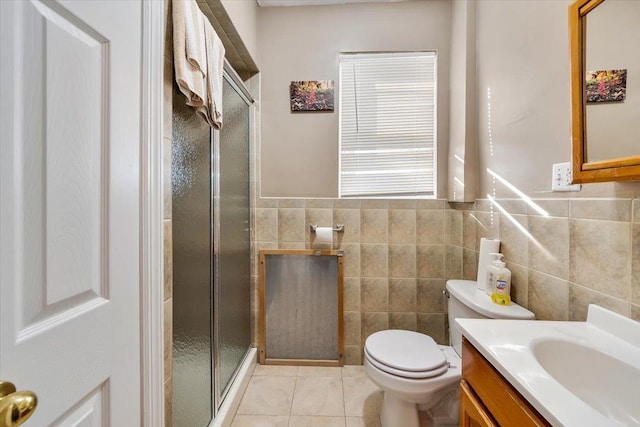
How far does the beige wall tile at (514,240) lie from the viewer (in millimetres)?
1290

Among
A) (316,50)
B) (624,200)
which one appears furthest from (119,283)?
(316,50)

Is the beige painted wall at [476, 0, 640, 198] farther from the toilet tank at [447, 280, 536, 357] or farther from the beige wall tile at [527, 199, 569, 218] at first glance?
the toilet tank at [447, 280, 536, 357]

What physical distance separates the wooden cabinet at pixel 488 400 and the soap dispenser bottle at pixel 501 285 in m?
0.49

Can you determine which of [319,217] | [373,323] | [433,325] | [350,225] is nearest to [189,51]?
[319,217]

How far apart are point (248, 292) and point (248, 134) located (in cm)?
111

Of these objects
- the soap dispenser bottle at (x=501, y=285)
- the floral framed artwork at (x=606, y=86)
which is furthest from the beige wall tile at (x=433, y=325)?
the floral framed artwork at (x=606, y=86)

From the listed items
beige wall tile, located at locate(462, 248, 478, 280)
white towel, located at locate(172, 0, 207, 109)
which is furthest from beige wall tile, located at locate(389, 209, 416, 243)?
white towel, located at locate(172, 0, 207, 109)

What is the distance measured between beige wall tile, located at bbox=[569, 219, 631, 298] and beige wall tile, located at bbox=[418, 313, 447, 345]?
1049 mm

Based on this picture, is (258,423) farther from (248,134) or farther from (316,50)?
(316,50)

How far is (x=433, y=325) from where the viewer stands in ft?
6.51

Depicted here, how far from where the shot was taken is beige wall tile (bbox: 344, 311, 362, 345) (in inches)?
79.3

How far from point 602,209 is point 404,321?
1.36 meters

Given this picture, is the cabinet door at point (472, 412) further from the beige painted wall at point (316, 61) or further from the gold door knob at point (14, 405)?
the beige painted wall at point (316, 61)

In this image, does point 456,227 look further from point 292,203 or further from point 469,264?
point 292,203
